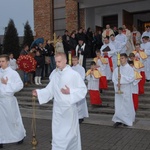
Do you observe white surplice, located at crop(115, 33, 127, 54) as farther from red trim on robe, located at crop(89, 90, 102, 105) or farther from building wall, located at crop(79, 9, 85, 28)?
building wall, located at crop(79, 9, 85, 28)

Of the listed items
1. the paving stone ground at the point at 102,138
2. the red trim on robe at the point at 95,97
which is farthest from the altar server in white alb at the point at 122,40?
the paving stone ground at the point at 102,138

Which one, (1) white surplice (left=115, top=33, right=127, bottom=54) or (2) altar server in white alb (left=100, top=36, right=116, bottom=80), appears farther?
(1) white surplice (left=115, top=33, right=127, bottom=54)

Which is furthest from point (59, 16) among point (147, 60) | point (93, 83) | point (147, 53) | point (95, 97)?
point (95, 97)

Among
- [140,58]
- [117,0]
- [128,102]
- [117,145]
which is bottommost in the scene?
[117,145]

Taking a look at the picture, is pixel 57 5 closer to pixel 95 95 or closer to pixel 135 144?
pixel 95 95

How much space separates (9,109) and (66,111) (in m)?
2.23

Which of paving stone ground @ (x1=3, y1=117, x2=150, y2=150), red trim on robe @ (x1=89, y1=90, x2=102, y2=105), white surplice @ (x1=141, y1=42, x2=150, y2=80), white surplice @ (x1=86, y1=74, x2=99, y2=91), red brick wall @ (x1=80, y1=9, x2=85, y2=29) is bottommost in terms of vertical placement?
paving stone ground @ (x1=3, y1=117, x2=150, y2=150)

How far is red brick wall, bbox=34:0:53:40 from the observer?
2225 centimetres

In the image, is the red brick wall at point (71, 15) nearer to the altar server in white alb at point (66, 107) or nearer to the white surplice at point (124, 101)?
the white surplice at point (124, 101)

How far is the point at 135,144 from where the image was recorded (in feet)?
24.5

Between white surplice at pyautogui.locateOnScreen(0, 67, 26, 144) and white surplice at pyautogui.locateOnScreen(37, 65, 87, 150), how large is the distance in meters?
1.85

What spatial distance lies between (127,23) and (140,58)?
282 inches

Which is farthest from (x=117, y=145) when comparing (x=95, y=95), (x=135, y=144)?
(x=95, y=95)

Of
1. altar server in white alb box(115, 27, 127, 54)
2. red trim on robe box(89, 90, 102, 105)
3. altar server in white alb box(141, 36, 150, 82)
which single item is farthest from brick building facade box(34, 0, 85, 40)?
red trim on robe box(89, 90, 102, 105)
